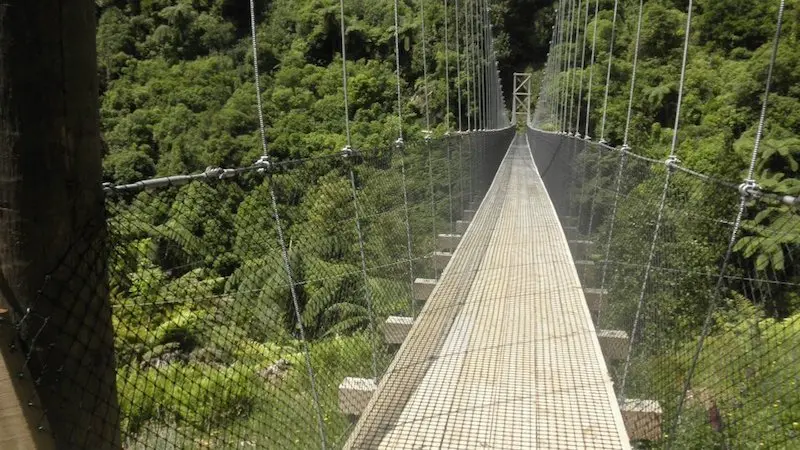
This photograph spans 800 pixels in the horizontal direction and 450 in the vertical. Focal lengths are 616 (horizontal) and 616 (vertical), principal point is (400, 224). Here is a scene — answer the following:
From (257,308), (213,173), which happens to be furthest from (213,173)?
(257,308)

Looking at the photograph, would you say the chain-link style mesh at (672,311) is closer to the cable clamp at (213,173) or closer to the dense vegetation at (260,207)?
the dense vegetation at (260,207)

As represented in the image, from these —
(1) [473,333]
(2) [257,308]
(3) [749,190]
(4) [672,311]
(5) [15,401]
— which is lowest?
(2) [257,308]

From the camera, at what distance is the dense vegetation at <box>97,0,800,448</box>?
2.41m

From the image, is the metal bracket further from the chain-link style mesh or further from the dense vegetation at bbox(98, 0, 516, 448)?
the chain-link style mesh

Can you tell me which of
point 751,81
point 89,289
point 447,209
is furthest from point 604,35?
point 89,289

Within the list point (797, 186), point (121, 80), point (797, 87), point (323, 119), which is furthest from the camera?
point (121, 80)

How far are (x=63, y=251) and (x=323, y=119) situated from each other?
51.1ft

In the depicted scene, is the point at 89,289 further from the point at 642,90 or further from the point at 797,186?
the point at 642,90

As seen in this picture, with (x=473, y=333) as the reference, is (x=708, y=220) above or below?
above

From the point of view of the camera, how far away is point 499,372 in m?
2.30

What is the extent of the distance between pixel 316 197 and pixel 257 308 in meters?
1.00

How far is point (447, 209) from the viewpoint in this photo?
420 centimetres

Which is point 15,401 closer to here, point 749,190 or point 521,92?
point 749,190

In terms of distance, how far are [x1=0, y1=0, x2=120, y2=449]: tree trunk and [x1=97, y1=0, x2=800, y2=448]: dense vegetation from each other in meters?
0.17
